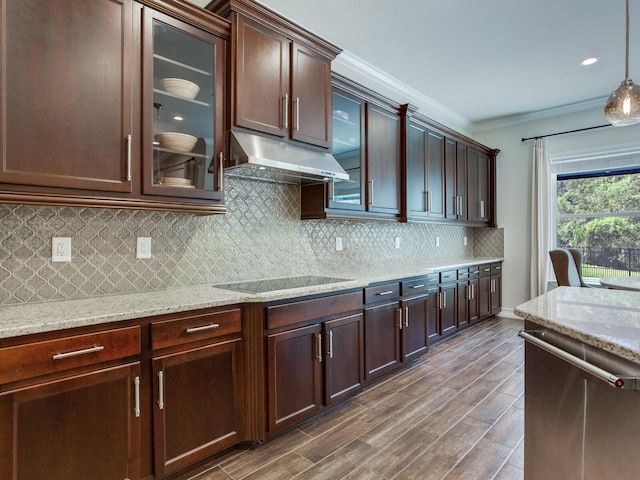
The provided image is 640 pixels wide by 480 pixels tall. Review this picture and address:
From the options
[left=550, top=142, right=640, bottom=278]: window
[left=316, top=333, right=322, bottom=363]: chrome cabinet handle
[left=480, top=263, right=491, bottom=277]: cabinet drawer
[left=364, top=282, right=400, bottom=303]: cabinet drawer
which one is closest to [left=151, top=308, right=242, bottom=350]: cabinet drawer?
[left=316, top=333, right=322, bottom=363]: chrome cabinet handle

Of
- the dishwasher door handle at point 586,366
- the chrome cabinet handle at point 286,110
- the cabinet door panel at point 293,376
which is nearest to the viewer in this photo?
the dishwasher door handle at point 586,366

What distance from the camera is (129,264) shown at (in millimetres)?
2115

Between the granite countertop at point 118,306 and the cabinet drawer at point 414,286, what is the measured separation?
3.16 ft

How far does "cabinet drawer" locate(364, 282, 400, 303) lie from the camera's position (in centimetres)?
278

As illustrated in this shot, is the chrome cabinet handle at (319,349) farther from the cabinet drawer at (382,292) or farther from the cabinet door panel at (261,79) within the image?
the cabinet door panel at (261,79)

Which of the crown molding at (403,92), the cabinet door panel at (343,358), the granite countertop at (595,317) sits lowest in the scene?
the cabinet door panel at (343,358)

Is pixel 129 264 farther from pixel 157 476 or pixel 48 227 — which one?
pixel 157 476

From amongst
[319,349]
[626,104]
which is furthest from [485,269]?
[319,349]

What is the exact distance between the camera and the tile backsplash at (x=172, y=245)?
1.80 metres

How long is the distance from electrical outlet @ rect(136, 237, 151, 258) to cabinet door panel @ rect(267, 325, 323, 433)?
36.1 inches

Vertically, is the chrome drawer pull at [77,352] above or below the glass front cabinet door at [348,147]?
below

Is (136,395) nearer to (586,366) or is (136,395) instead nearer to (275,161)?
(275,161)

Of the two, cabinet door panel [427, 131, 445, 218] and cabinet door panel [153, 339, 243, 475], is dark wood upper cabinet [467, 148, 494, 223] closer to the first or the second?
cabinet door panel [427, 131, 445, 218]

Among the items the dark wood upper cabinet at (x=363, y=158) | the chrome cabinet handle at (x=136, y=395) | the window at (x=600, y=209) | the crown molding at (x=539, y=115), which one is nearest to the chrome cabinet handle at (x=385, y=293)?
the dark wood upper cabinet at (x=363, y=158)
